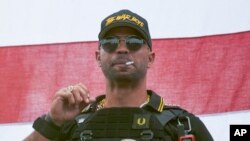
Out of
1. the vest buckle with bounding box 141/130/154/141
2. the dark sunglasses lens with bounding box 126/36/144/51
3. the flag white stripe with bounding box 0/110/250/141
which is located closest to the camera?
the vest buckle with bounding box 141/130/154/141

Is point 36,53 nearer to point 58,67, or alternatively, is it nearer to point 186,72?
point 58,67

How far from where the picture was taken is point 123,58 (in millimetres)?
2057

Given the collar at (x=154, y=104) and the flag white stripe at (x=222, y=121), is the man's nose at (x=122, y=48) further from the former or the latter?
the flag white stripe at (x=222, y=121)

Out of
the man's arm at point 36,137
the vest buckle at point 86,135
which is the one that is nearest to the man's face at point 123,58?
the vest buckle at point 86,135

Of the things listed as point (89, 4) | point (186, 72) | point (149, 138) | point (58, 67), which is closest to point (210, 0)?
point (186, 72)

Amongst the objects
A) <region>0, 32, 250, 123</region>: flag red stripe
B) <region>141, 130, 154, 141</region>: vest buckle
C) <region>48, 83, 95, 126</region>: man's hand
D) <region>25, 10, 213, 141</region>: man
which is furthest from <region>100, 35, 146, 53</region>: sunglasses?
<region>0, 32, 250, 123</region>: flag red stripe

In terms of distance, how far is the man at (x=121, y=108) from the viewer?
1.99 m

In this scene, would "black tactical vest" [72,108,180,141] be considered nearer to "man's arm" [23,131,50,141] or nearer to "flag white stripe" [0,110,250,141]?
"man's arm" [23,131,50,141]

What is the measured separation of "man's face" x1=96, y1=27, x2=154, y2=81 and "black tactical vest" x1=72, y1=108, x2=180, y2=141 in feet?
0.40

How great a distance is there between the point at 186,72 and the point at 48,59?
0.68 meters

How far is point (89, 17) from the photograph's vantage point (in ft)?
9.43

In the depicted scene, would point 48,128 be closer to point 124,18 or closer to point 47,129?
point 47,129

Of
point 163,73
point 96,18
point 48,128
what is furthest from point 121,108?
point 96,18

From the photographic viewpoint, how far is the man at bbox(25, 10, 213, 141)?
199 cm
